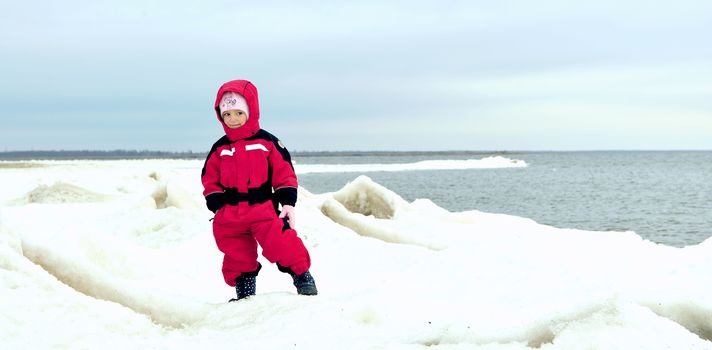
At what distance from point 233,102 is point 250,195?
60cm

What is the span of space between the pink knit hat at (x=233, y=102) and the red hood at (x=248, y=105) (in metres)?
0.02

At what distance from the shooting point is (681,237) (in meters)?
20.4

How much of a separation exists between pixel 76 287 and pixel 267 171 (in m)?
1.28

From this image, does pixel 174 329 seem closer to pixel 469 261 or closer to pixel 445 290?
pixel 445 290

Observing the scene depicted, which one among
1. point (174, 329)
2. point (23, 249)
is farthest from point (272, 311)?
point (23, 249)

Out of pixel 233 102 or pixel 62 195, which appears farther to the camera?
pixel 62 195

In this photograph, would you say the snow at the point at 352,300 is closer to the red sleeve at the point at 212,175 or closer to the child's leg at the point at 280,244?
the child's leg at the point at 280,244

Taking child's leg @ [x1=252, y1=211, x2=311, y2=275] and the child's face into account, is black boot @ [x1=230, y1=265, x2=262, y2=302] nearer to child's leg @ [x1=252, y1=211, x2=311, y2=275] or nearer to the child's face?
child's leg @ [x1=252, y1=211, x2=311, y2=275]

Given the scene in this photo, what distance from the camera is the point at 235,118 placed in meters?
4.17

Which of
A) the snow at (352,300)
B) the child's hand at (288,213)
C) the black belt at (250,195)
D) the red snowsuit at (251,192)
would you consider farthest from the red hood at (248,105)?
the snow at (352,300)

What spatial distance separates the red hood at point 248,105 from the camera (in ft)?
13.6

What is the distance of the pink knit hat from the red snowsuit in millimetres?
25

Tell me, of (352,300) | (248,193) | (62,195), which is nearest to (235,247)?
(248,193)

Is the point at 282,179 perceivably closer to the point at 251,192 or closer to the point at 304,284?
the point at 251,192
